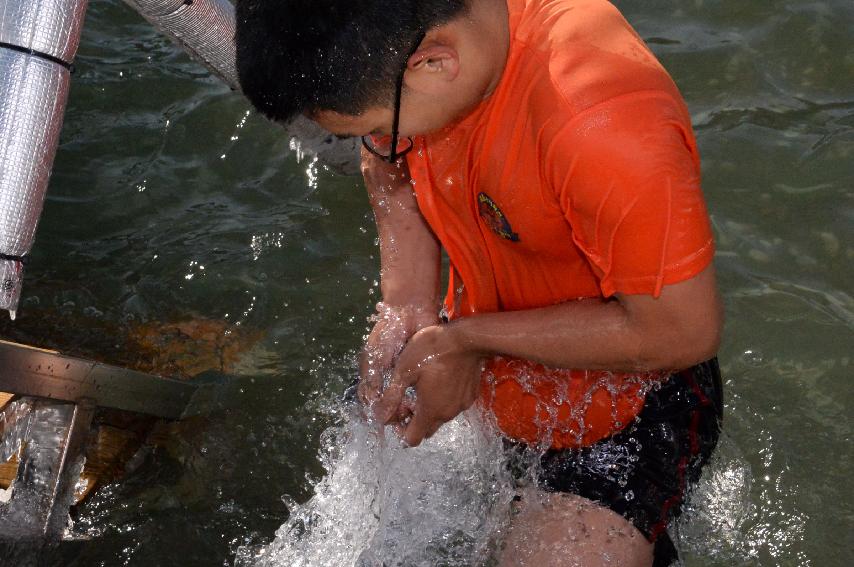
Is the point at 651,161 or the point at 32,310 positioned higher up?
the point at 651,161

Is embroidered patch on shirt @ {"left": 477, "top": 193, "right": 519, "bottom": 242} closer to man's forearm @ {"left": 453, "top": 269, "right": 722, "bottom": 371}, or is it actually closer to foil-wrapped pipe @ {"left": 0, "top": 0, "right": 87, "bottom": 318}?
→ man's forearm @ {"left": 453, "top": 269, "right": 722, "bottom": 371}

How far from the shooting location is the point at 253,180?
5.30m

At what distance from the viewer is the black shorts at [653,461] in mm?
2713

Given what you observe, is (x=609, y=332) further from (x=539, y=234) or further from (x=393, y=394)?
(x=393, y=394)

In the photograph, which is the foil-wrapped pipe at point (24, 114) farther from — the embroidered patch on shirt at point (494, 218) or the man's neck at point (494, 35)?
the man's neck at point (494, 35)

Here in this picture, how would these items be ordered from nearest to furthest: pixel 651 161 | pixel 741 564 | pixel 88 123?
1. pixel 651 161
2. pixel 741 564
3. pixel 88 123

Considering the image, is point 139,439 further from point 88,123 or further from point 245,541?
point 88,123

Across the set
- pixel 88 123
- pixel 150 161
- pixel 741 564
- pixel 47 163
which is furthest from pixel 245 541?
pixel 88 123

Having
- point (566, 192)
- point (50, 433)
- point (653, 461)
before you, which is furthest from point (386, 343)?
point (50, 433)

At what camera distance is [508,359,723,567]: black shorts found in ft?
8.90

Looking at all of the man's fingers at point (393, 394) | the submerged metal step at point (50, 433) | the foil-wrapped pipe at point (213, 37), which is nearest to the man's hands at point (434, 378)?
the man's fingers at point (393, 394)

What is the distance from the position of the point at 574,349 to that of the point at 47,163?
82.5 inches

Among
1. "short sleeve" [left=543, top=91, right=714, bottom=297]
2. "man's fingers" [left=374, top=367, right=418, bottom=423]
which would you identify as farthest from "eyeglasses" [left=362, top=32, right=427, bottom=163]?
"man's fingers" [left=374, top=367, right=418, bottom=423]

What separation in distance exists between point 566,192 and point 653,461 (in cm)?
96
